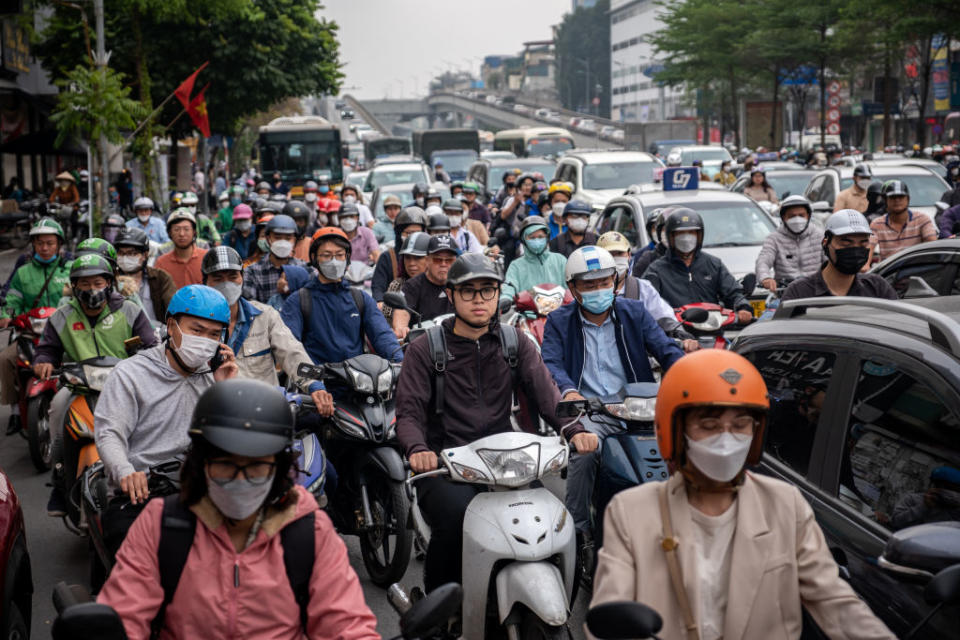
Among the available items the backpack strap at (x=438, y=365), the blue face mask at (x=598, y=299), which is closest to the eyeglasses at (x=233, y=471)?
the backpack strap at (x=438, y=365)

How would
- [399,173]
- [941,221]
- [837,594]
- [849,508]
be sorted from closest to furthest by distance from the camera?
[837,594] → [849,508] → [941,221] → [399,173]

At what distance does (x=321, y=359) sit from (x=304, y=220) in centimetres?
657

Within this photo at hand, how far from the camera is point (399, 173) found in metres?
27.1

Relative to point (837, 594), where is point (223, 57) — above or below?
above

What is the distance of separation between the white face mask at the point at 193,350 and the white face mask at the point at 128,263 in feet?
14.2

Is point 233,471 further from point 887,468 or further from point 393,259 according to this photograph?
point 393,259

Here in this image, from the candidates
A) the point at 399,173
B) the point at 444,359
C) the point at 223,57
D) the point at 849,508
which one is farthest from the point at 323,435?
the point at 223,57

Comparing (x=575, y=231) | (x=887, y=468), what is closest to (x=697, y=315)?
(x=887, y=468)

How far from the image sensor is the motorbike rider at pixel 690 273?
8.94 metres

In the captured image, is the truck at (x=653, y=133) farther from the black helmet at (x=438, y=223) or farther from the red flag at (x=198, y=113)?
the black helmet at (x=438, y=223)

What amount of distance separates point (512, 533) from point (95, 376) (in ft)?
10.1

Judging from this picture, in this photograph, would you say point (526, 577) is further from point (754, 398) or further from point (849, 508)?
point (754, 398)

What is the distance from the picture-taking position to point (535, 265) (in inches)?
395

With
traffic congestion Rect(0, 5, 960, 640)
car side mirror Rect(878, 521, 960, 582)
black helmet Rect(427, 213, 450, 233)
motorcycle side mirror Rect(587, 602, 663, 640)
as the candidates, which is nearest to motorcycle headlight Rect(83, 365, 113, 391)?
traffic congestion Rect(0, 5, 960, 640)
